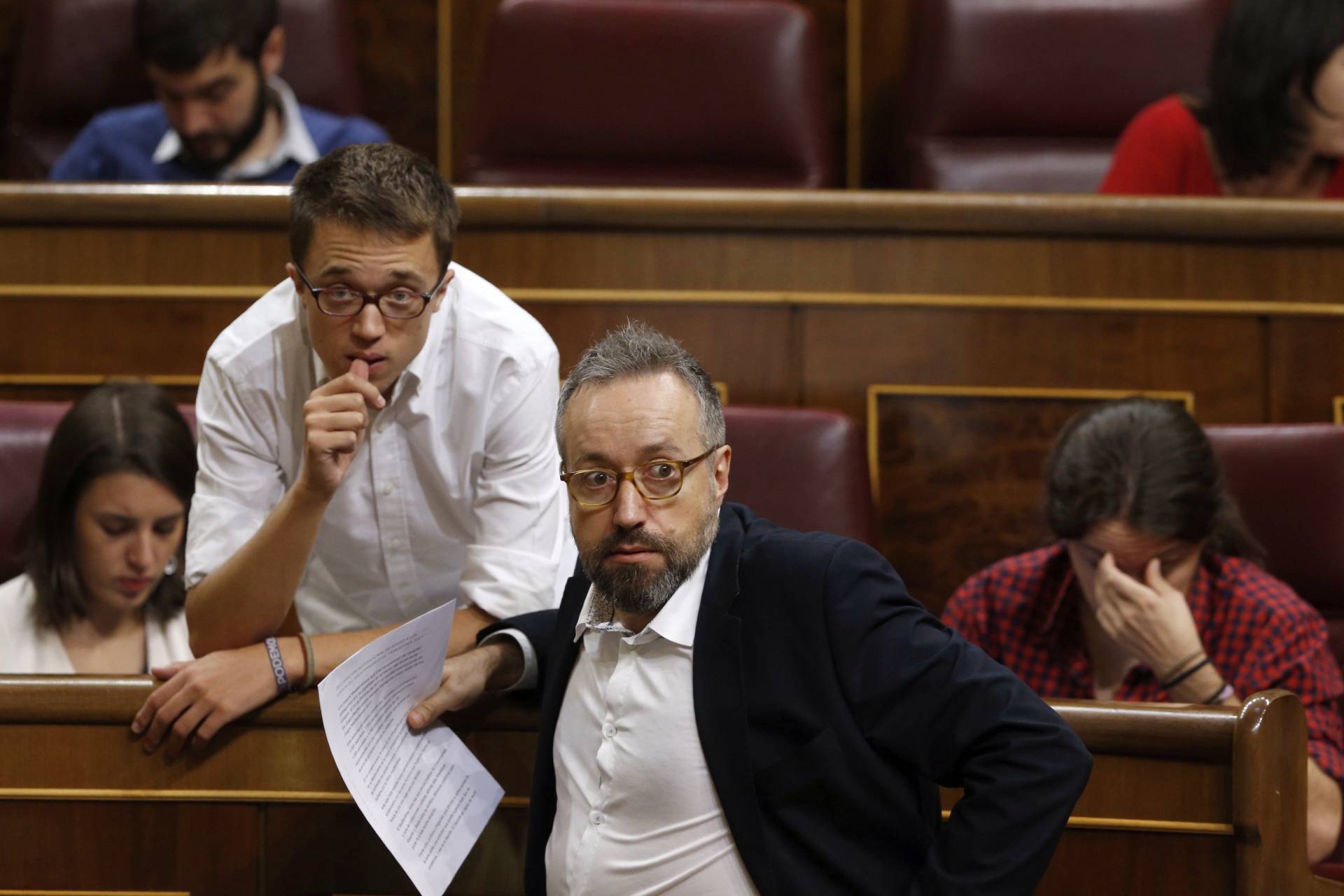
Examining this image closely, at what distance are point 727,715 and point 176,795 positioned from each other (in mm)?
276

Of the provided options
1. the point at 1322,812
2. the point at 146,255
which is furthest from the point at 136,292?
the point at 1322,812

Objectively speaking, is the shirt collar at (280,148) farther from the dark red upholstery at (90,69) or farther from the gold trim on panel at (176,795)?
the gold trim on panel at (176,795)

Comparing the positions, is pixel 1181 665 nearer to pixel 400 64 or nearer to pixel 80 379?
pixel 80 379

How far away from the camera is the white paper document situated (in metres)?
0.63

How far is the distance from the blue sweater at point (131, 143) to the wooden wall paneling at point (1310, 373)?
822mm

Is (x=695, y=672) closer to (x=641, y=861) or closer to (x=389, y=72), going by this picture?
(x=641, y=861)

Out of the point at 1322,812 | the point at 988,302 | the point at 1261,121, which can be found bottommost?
the point at 1322,812

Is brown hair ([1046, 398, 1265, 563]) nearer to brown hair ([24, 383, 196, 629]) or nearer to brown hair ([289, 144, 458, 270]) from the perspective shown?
brown hair ([289, 144, 458, 270])

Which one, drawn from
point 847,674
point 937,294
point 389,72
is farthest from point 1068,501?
point 389,72

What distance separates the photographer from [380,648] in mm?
634

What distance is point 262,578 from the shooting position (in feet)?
2.33

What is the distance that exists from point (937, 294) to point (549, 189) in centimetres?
30

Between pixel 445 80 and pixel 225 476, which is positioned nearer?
pixel 225 476

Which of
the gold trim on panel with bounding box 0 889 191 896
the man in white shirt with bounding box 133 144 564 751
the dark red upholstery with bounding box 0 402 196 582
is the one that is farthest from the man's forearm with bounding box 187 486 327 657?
the dark red upholstery with bounding box 0 402 196 582
